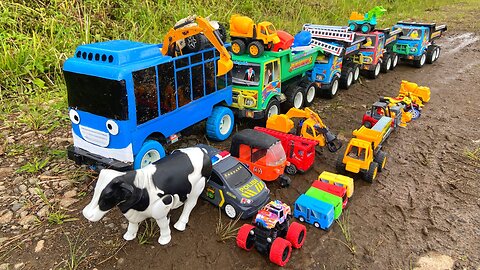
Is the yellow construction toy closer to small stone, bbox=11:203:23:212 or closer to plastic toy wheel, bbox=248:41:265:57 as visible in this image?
plastic toy wheel, bbox=248:41:265:57

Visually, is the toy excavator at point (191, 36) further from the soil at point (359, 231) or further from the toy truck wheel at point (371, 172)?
the toy truck wheel at point (371, 172)

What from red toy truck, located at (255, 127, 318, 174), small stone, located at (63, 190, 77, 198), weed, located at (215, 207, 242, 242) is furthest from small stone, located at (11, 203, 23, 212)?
red toy truck, located at (255, 127, 318, 174)

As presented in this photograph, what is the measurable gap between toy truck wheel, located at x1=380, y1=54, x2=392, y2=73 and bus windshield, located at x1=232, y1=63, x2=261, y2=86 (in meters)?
5.05

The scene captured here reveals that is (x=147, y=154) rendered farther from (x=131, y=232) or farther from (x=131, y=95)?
(x=131, y=232)

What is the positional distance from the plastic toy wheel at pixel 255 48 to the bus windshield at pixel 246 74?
0.19 m

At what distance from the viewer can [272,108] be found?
6.29 meters

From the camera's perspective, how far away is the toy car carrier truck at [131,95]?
165 inches

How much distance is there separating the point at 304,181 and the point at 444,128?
318 cm

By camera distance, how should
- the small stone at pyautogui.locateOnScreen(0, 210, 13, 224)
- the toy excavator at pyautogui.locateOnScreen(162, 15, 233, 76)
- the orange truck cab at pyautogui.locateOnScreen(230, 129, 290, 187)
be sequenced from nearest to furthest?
the small stone at pyautogui.locateOnScreen(0, 210, 13, 224)
the orange truck cab at pyautogui.locateOnScreen(230, 129, 290, 187)
the toy excavator at pyautogui.locateOnScreen(162, 15, 233, 76)

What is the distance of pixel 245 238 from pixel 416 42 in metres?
8.21

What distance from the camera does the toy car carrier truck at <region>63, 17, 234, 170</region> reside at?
13.7ft

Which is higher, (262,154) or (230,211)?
(262,154)

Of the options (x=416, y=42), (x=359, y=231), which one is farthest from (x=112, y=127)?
(x=416, y=42)

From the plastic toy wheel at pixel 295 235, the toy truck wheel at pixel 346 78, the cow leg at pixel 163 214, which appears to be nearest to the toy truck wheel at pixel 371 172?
the plastic toy wheel at pixel 295 235
